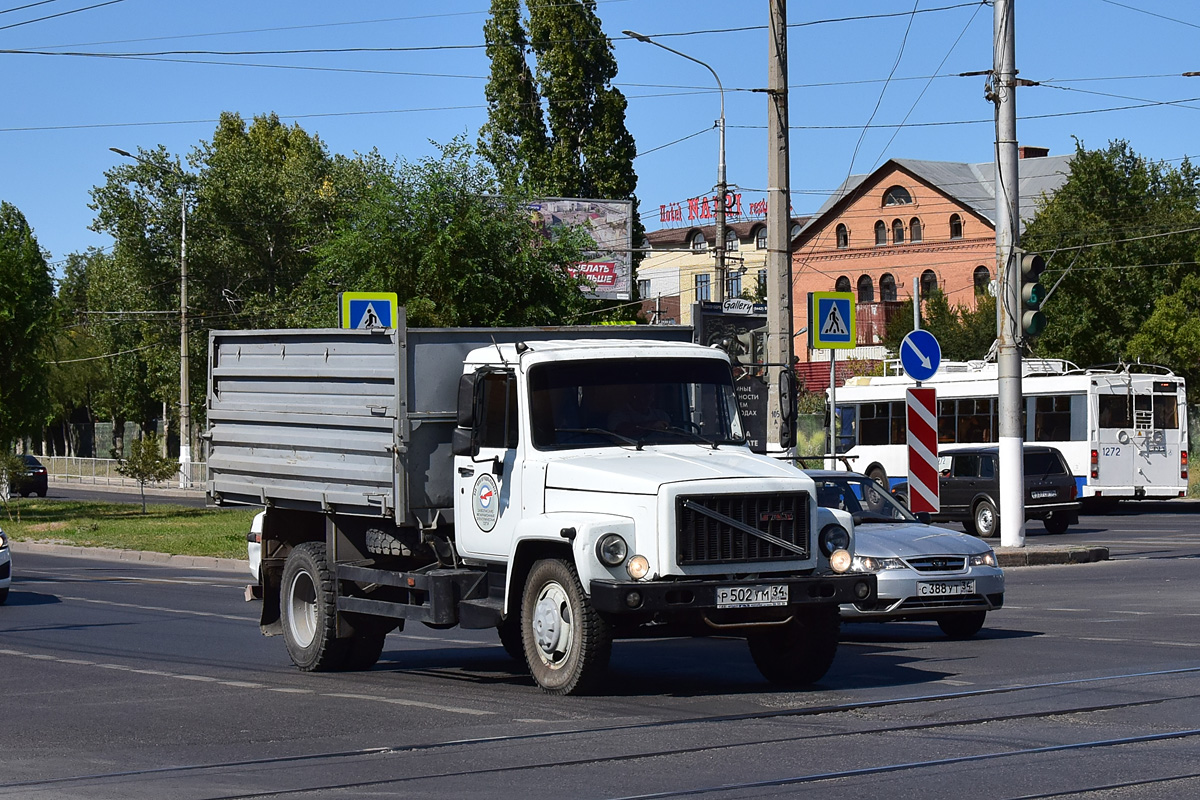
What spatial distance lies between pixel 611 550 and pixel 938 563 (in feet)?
16.2

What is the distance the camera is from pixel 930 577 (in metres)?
13.9

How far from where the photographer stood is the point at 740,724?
30.7 feet

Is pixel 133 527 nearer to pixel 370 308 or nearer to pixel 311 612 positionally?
pixel 370 308

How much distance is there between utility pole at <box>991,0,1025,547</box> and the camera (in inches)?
920

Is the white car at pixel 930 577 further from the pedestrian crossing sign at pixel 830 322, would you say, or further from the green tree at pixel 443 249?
the green tree at pixel 443 249

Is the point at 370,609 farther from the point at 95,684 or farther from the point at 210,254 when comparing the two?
the point at 210,254

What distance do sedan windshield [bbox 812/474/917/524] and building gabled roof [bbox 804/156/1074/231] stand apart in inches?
2624

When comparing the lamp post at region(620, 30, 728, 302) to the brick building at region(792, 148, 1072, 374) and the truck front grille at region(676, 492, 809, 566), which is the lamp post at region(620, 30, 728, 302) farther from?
the brick building at region(792, 148, 1072, 374)

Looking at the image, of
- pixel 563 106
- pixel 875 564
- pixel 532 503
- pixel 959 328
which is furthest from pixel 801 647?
pixel 959 328

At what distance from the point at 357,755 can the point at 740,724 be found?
7.30ft

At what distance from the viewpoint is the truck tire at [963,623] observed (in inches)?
564

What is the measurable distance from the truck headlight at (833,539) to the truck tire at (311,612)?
384 cm

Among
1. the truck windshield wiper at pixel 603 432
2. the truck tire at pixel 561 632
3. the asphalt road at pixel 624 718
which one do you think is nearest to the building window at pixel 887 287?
the asphalt road at pixel 624 718

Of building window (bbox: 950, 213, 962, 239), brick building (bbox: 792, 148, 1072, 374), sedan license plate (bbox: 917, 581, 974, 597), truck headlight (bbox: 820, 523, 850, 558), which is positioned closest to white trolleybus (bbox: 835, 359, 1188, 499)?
sedan license plate (bbox: 917, 581, 974, 597)
